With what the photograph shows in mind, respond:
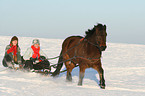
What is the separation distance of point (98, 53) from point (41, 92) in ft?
6.55

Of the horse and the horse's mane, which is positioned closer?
the horse

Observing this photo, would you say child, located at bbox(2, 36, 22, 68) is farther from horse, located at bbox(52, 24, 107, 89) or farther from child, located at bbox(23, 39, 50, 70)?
horse, located at bbox(52, 24, 107, 89)

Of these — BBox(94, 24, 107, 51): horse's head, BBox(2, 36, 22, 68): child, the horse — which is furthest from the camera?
BBox(2, 36, 22, 68): child

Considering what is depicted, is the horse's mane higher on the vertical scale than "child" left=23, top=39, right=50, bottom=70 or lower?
higher

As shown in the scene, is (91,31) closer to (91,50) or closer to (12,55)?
(91,50)

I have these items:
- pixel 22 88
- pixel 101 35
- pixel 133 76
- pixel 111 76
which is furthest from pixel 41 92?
pixel 133 76

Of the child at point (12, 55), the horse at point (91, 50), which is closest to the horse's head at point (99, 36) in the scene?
the horse at point (91, 50)

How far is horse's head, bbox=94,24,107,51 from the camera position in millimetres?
5591

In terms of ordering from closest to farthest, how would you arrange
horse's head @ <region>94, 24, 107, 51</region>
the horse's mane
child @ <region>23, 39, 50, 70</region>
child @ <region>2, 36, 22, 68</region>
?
horse's head @ <region>94, 24, 107, 51</region>, the horse's mane, child @ <region>23, 39, 50, 70</region>, child @ <region>2, 36, 22, 68</region>

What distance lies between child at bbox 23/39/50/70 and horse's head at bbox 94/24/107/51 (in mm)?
2663

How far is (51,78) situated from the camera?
25.0 ft

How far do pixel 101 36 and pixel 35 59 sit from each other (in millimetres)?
3260

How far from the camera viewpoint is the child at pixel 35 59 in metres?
7.72

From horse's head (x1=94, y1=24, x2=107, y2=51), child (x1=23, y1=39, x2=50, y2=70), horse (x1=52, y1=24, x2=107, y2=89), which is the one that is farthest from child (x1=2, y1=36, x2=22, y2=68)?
horse's head (x1=94, y1=24, x2=107, y2=51)
